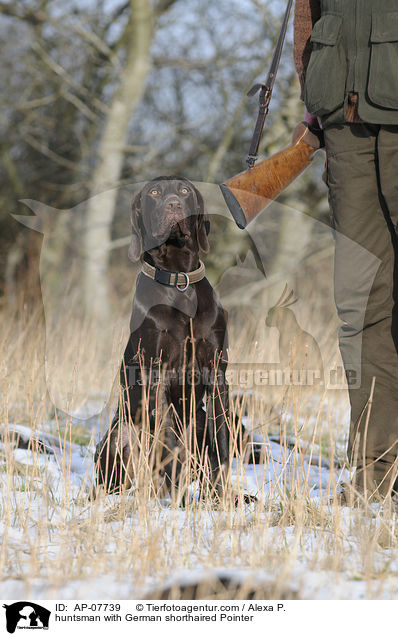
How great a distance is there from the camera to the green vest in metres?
1.84

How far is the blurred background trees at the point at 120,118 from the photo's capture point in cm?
754

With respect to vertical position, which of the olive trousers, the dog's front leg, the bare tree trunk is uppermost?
the bare tree trunk

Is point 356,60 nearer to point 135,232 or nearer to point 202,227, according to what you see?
point 202,227

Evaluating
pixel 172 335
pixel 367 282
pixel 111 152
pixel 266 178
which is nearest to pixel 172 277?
pixel 172 335

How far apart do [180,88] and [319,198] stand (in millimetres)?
2927

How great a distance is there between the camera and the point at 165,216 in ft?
8.08

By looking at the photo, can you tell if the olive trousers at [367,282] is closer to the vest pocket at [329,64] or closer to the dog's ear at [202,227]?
the vest pocket at [329,64]

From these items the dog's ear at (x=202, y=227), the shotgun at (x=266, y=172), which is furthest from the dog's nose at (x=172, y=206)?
the shotgun at (x=266, y=172)

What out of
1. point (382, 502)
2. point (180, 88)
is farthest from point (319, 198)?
point (382, 502)

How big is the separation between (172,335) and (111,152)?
19.3 feet

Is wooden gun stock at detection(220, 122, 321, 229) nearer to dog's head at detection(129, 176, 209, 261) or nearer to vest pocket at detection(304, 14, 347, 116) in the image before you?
vest pocket at detection(304, 14, 347, 116)
